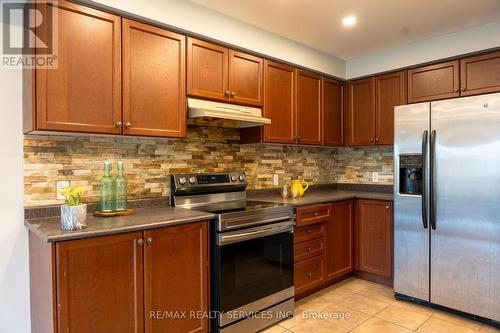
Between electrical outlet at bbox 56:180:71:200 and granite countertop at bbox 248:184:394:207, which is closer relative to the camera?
electrical outlet at bbox 56:180:71:200

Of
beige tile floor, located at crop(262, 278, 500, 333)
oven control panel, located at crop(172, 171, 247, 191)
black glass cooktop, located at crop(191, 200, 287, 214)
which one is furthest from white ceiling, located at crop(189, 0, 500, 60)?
beige tile floor, located at crop(262, 278, 500, 333)

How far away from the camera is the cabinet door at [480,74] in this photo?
112 inches

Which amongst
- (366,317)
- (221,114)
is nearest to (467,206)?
(366,317)

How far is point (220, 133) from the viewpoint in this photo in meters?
3.03

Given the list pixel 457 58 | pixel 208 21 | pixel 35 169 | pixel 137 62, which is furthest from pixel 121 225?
pixel 457 58

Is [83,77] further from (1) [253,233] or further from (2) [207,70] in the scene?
(1) [253,233]

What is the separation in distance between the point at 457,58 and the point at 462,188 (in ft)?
4.25

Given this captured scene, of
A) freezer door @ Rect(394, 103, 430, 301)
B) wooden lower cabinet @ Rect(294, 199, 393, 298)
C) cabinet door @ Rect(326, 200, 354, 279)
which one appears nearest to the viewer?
freezer door @ Rect(394, 103, 430, 301)

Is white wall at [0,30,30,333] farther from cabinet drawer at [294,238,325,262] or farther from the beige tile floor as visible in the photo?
cabinet drawer at [294,238,325,262]

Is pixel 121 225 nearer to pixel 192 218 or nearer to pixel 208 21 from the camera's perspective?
pixel 192 218

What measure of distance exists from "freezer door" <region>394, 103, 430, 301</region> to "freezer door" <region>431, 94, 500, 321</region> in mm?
74

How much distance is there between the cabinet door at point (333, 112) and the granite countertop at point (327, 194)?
58 centimetres

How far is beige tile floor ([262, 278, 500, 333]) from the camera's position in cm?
247

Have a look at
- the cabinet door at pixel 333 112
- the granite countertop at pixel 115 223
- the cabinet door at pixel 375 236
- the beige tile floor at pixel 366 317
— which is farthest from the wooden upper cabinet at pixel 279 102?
the beige tile floor at pixel 366 317
